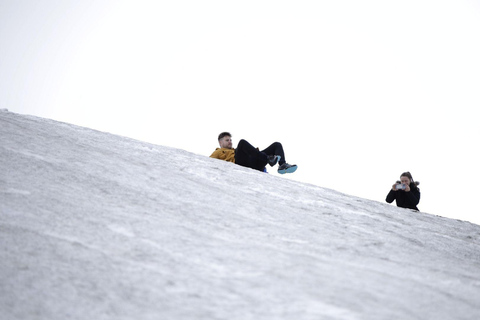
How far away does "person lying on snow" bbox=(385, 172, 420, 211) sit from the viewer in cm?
493

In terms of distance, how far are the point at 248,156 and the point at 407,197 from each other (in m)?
2.11

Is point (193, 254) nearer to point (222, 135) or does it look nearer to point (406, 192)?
point (222, 135)

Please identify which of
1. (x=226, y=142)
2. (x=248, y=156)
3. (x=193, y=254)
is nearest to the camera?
(x=193, y=254)

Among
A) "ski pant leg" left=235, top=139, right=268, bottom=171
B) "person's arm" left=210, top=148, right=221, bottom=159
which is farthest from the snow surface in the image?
"person's arm" left=210, top=148, right=221, bottom=159

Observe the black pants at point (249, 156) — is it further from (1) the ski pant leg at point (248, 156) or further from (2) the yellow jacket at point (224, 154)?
(2) the yellow jacket at point (224, 154)

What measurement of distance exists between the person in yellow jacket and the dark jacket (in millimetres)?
1436

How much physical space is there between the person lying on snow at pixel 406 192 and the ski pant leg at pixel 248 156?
177 cm

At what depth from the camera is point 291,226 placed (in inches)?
79.2

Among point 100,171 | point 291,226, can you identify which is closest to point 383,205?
point 291,226

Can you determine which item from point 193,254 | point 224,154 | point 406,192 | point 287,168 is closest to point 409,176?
point 406,192

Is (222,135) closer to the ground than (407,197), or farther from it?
farther from it

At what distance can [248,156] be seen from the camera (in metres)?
4.71

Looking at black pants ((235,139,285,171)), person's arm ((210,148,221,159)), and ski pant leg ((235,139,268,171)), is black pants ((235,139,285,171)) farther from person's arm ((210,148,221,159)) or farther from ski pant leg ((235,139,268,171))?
person's arm ((210,148,221,159))

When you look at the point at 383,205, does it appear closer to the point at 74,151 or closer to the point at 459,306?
the point at 459,306
